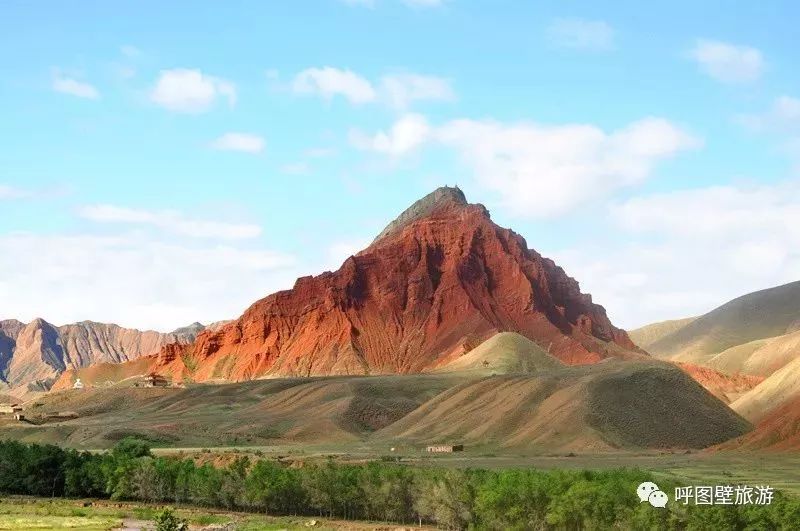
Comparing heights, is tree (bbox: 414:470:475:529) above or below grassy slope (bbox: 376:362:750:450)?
below

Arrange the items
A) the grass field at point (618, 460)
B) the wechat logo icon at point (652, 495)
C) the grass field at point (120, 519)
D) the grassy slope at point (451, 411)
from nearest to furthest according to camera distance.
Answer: the wechat logo icon at point (652, 495) → the grass field at point (120, 519) → the grass field at point (618, 460) → the grassy slope at point (451, 411)

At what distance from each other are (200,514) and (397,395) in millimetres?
85428

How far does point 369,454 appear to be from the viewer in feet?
339

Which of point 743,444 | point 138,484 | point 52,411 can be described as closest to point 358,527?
point 138,484

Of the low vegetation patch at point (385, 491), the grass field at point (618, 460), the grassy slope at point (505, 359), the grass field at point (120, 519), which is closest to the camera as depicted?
the low vegetation patch at point (385, 491)

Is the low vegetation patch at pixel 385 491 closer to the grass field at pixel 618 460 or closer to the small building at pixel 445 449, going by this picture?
the grass field at pixel 618 460

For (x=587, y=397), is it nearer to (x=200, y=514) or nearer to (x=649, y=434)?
(x=649, y=434)

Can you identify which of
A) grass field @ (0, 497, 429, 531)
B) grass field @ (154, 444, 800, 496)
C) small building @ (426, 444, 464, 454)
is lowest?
grass field @ (0, 497, 429, 531)

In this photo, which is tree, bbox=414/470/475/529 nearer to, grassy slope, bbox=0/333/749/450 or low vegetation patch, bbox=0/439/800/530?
low vegetation patch, bbox=0/439/800/530

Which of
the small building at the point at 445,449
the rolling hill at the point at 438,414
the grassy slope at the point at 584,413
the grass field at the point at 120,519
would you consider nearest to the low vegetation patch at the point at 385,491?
the grass field at the point at 120,519

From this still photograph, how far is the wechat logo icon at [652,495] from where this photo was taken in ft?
151

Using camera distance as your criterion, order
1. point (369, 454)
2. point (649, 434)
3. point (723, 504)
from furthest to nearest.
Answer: point (649, 434), point (369, 454), point (723, 504)

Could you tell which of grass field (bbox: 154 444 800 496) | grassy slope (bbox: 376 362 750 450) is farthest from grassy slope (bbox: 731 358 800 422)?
grass field (bbox: 154 444 800 496)

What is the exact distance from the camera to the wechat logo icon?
46062 millimetres
